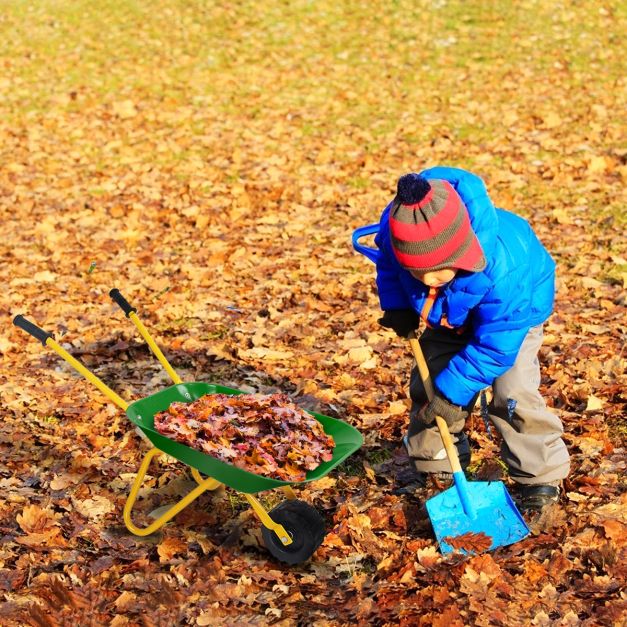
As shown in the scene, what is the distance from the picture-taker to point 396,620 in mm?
3766

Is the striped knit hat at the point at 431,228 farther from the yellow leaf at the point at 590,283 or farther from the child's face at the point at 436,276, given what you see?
the yellow leaf at the point at 590,283

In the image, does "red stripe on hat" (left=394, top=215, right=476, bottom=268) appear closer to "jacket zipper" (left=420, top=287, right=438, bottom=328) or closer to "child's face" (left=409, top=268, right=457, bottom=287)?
"child's face" (left=409, top=268, right=457, bottom=287)

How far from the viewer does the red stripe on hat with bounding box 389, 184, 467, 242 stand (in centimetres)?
359

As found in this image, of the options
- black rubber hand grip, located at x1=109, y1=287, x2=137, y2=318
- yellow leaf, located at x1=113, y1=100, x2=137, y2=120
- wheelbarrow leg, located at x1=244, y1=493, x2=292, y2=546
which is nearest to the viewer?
wheelbarrow leg, located at x1=244, y1=493, x2=292, y2=546

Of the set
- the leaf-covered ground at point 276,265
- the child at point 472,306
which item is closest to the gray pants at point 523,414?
the child at point 472,306

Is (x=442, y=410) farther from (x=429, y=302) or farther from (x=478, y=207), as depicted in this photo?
(x=478, y=207)

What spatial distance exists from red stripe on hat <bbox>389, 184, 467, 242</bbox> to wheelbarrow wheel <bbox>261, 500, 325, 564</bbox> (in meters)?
1.59

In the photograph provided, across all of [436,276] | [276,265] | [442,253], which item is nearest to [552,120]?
[276,265]

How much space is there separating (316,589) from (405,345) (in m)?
2.70

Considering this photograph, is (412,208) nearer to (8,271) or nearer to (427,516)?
(427,516)

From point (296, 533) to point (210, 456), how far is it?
27.7 inches

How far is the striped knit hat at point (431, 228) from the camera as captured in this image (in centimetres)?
360

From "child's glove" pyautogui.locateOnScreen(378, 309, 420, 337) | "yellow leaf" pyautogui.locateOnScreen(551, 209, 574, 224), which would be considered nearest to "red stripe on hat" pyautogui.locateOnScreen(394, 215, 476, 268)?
"child's glove" pyautogui.locateOnScreen(378, 309, 420, 337)

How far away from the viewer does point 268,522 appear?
13.4ft
